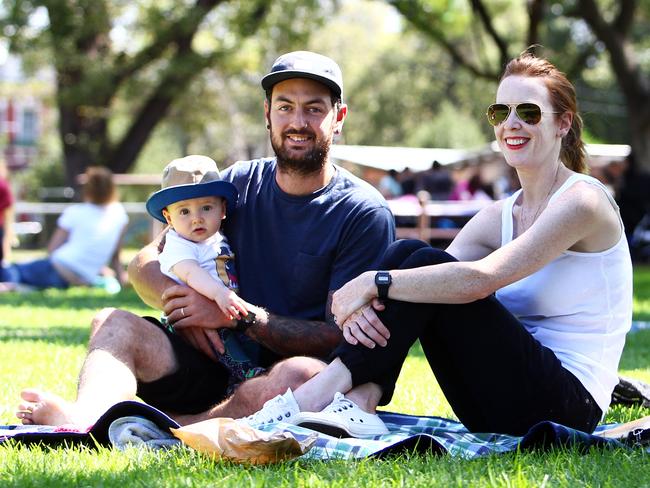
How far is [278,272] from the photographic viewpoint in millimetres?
4758

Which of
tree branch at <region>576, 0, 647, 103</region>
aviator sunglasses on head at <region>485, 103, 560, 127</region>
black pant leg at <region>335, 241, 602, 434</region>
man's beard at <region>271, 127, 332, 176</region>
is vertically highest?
tree branch at <region>576, 0, 647, 103</region>

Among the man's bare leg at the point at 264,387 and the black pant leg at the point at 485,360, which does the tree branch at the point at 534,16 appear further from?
the black pant leg at the point at 485,360

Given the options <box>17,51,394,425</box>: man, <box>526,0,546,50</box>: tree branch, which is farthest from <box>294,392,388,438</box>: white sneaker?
<box>526,0,546,50</box>: tree branch

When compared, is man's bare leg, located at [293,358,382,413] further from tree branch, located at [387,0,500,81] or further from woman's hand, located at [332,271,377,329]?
tree branch, located at [387,0,500,81]

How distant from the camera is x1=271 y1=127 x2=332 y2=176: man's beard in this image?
15.4 ft

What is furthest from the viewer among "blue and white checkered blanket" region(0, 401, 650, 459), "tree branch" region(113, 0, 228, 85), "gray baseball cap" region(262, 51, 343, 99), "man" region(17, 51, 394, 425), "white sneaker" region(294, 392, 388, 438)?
"tree branch" region(113, 0, 228, 85)

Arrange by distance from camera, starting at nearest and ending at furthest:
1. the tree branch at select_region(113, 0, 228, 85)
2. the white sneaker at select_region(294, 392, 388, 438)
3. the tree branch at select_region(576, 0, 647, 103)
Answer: the white sneaker at select_region(294, 392, 388, 438) < the tree branch at select_region(576, 0, 647, 103) < the tree branch at select_region(113, 0, 228, 85)

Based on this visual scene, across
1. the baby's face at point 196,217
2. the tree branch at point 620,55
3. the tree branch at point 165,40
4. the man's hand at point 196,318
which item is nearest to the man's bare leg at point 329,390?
the man's hand at point 196,318

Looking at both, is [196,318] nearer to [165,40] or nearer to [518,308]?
[518,308]

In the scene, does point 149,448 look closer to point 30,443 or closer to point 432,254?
point 30,443

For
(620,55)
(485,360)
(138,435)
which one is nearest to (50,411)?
(138,435)

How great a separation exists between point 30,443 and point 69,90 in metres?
20.6

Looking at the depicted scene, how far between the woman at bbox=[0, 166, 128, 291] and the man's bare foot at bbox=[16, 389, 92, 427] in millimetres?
9679

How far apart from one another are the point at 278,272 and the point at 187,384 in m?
0.60
